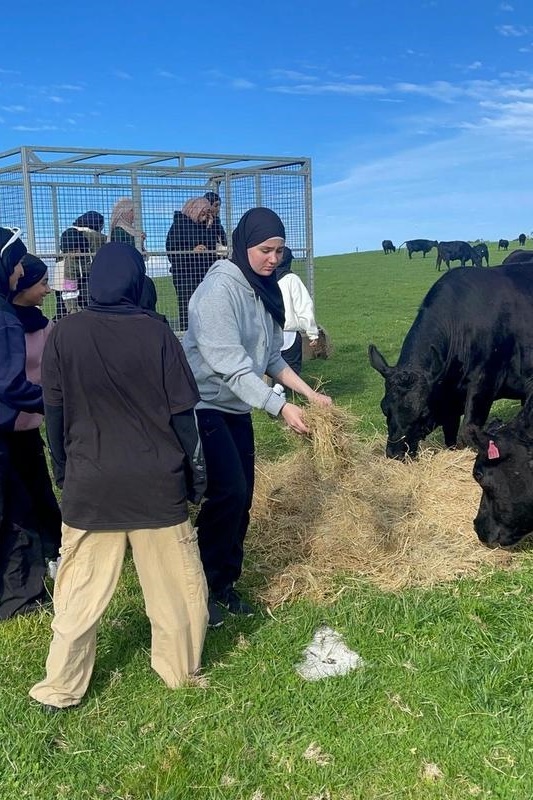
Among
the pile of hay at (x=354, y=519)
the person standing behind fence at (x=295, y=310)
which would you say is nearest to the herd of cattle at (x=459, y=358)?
the pile of hay at (x=354, y=519)

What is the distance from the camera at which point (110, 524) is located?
347 cm

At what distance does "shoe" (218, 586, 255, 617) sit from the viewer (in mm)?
4574

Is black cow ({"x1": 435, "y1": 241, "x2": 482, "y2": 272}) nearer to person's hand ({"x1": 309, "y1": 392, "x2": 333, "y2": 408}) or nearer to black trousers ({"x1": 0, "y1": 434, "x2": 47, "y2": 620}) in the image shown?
person's hand ({"x1": 309, "y1": 392, "x2": 333, "y2": 408})

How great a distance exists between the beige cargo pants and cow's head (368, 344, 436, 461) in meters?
3.64

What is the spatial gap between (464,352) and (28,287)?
4162 millimetres

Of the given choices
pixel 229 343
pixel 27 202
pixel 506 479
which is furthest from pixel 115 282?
pixel 27 202

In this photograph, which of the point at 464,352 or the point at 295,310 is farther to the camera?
the point at 295,310

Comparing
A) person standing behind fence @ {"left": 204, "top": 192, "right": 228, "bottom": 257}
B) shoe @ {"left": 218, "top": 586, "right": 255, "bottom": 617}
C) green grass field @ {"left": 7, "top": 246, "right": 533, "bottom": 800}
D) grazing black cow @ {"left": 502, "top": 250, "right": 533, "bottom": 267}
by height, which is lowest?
green grass field @ {"left": 7, "top": 246, "right": 533, "bottom": 800}

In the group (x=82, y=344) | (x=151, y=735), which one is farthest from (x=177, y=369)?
(x=151, y=735)

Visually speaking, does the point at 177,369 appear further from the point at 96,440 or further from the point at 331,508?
the point at 331,508

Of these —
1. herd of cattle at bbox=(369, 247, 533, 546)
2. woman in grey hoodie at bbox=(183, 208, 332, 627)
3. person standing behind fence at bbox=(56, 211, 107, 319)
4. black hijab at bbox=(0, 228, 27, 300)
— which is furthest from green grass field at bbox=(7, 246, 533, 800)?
person standing behind fence at bbox=(56, 211, 107, 319)

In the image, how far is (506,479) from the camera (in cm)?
500

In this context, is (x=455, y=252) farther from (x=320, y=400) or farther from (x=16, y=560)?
(x=16, y=560)

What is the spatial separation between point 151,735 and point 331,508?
104 inches
